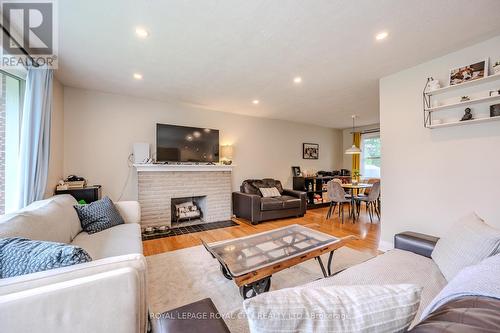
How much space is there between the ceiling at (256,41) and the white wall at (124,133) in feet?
1.27

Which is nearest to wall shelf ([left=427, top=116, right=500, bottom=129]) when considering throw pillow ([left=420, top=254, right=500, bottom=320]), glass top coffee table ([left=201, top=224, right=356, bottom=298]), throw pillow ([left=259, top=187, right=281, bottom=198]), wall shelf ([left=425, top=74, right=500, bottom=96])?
wall shelf ([left=425, top=74, right=500, bottom=96])

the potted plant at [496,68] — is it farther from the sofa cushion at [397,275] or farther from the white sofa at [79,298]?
the white sofa at [79,298]

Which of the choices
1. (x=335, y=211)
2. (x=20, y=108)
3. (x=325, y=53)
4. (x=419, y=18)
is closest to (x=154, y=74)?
(x=20, y=108)

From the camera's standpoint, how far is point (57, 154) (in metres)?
3.10

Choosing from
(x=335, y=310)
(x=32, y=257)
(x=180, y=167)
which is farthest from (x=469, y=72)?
(x=180, y=167)

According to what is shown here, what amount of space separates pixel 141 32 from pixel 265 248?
2446mm

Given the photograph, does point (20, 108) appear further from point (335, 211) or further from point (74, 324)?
point (335, 211)

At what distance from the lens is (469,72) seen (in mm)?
2213

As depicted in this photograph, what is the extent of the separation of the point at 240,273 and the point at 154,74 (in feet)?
9.41

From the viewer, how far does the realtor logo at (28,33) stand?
170 centimetres

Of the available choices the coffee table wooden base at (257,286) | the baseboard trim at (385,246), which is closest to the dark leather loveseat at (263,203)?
the baseboard trim at (385,246)

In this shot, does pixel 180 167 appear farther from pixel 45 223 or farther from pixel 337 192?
pixel 337 192

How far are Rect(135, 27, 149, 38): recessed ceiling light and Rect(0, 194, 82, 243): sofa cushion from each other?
1.81 meters

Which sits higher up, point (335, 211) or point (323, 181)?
point (323, 181)
